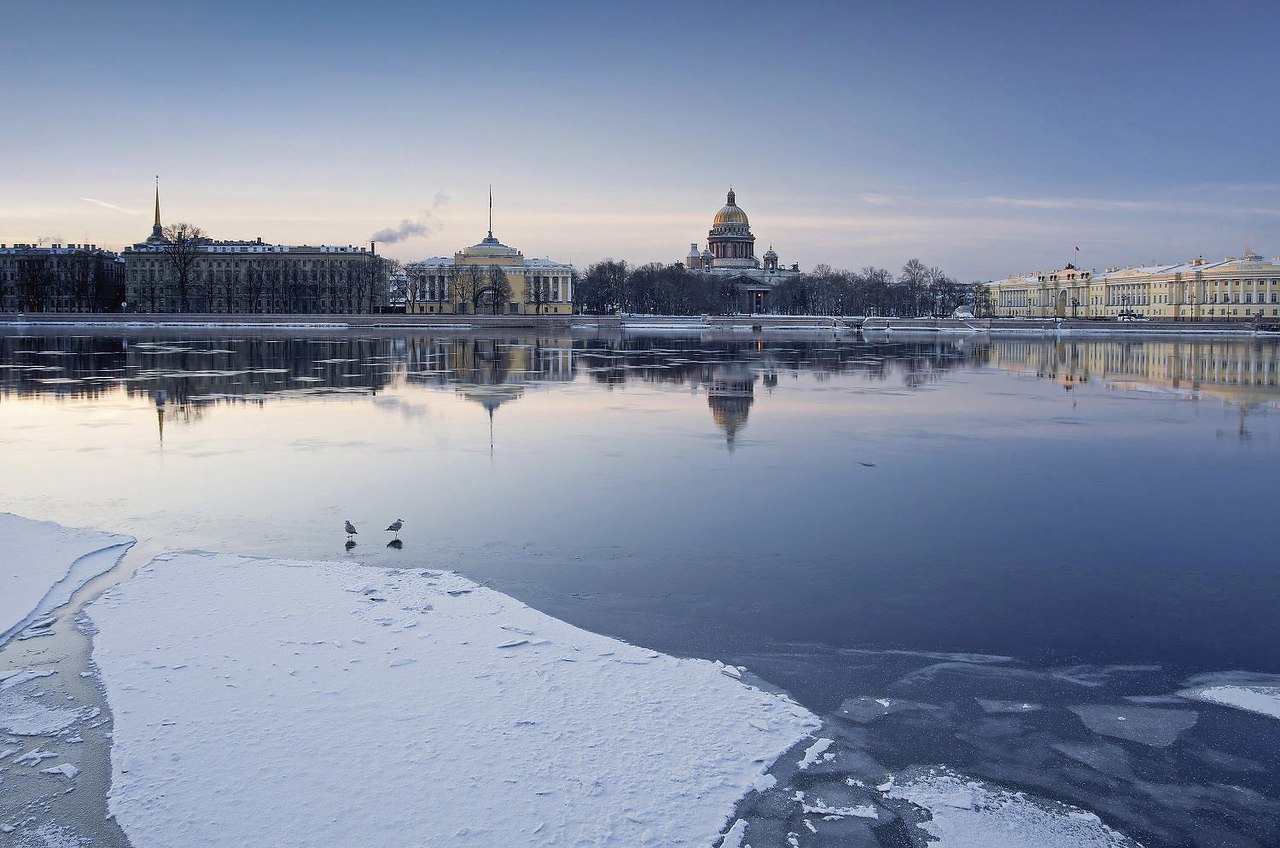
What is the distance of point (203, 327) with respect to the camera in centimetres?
7044

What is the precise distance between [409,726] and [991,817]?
108 inches

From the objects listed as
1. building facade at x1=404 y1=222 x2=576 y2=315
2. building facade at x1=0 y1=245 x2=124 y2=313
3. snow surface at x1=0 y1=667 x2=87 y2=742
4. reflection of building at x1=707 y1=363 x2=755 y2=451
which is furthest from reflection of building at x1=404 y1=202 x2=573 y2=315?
snow surface at x1=0 y1=667 x2=87 y2=742

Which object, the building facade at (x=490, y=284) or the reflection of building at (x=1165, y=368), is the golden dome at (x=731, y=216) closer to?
the building facade at (x=490, y=284)

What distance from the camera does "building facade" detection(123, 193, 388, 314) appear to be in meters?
101

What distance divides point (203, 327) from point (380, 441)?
2463 inches

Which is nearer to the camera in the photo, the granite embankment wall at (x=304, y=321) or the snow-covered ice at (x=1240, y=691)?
the snow-covered ice at (x=1240, y=691)

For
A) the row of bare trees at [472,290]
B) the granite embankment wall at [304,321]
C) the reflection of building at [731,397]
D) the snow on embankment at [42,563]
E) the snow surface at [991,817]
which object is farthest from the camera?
the row of bare trees at [472,290]

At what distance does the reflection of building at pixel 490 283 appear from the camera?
330ft

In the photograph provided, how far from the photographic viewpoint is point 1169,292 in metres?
116

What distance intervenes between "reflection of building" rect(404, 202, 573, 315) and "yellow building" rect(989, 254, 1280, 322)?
5463 cm

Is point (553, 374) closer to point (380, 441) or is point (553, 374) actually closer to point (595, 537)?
point (380, 441)

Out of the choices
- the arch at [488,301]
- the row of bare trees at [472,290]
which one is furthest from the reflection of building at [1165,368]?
the row of bare trees at [472,290]

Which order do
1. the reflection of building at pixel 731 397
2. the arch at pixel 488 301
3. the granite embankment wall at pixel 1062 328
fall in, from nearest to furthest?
the reflection of building at pixel 731 397, the granite embankment wall at pixel 1062 328, the arch at pixel 488 301

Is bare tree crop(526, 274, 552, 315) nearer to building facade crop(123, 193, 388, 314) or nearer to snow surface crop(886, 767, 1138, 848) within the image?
building facade crop(123, 193, 388, 314)
